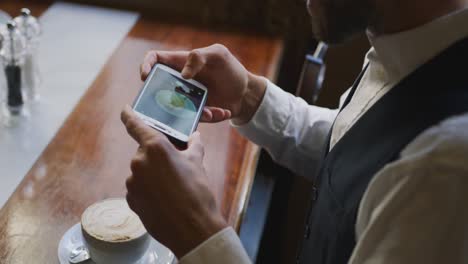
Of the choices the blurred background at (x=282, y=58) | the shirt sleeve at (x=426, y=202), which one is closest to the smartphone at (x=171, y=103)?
the shirt sleeve at (x=426, y=202)

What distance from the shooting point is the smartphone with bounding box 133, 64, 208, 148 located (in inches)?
31.3

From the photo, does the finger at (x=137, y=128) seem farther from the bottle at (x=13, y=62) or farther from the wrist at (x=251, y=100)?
the bottle at (x=13, y=62)

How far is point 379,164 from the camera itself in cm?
64

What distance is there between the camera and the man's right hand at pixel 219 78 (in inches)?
36.8

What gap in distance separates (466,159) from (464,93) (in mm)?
115

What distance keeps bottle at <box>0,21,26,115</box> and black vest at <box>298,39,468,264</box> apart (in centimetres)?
63

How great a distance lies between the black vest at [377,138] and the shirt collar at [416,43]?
0.05ft

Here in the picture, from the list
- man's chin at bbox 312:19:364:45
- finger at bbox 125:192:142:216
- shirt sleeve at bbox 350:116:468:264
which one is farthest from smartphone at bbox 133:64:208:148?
shirt sleeve at bbox 350:116:468:264

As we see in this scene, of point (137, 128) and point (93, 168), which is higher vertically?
point (137, 128)

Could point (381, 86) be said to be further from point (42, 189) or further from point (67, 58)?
point (67, 58)

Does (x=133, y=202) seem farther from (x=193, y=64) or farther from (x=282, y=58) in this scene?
(x=282, y=58)

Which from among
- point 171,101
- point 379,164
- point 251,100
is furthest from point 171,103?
point 379,164

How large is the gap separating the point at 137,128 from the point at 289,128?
1.22 ft

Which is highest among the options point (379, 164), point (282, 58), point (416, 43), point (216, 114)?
point (416, 43)
